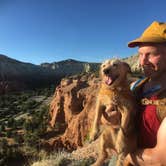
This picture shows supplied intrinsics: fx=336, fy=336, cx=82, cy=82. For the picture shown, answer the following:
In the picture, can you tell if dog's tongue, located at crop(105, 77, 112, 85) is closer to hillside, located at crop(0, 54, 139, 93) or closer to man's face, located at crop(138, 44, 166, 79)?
man's face, located at crop(138, 44, 166, 79)

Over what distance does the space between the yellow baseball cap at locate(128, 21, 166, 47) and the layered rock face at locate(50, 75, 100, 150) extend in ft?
42.3

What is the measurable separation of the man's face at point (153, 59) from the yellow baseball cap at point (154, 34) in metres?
0.05

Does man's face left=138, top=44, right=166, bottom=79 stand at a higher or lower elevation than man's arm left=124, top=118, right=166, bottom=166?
higher

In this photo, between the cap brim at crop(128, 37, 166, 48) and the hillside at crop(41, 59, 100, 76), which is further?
the hillside at crop(41, 59, 100, 76)

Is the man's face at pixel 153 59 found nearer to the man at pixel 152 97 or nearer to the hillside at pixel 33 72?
the man at pixel 152 97

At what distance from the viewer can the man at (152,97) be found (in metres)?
2.55

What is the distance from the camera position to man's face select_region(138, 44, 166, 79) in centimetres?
265

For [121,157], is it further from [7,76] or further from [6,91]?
[7,76]

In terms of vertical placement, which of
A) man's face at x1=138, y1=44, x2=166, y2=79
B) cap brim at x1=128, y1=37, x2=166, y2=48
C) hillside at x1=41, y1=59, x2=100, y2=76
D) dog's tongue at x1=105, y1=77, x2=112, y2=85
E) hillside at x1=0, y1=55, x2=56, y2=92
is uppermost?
hillside at x1=41, y1=59, x2=100, y2=76

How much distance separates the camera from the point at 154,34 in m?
2.68

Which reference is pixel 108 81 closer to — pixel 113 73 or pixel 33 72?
pixel 113 73

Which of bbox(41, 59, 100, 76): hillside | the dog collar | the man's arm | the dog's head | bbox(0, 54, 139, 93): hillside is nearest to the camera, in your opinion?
the man's arm

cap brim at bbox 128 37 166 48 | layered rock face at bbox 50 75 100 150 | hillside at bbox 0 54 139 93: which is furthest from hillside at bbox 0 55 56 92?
cap brim at bbox 128 37 166 48

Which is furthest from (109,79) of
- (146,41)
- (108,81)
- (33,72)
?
(33,72)
